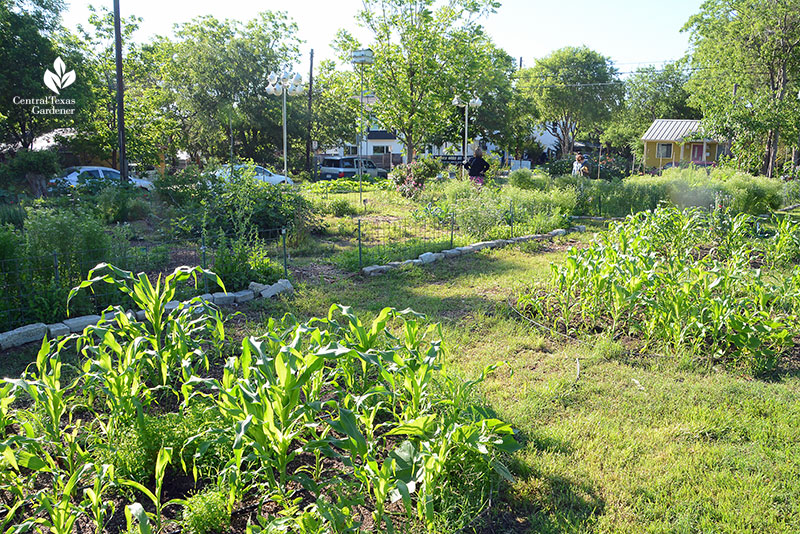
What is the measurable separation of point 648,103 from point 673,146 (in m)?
12.9

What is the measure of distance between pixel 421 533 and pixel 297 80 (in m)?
16.5

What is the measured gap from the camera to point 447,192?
1297cm

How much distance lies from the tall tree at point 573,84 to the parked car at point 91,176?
32.3 m

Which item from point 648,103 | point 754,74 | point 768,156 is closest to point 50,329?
point 768,156

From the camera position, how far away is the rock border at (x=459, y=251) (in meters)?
7.49

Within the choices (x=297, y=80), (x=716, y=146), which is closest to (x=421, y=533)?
(x=297, y=80)

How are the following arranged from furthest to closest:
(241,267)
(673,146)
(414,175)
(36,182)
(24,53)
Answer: (673,146), (24,53), (414,175), (36,182), (241,267)

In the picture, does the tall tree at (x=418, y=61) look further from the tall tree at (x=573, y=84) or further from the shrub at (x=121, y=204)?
the tall tree at (x=573, y=84)

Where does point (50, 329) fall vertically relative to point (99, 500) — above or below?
above

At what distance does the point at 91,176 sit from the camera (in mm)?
12531

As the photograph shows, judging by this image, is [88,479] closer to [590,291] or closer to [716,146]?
[590,291]

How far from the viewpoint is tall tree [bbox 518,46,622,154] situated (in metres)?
44.1

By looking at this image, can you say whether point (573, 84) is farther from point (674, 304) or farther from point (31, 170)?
point (674, 304)

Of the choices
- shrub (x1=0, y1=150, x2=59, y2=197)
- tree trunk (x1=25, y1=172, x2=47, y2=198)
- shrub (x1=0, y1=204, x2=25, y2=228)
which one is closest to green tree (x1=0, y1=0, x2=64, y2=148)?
shrub (x1=0, y1=150, x2=59, y2=197)
